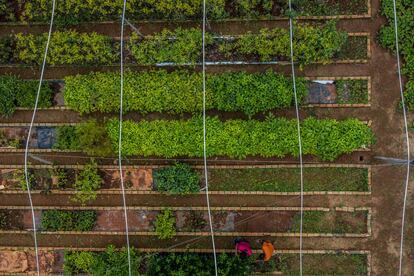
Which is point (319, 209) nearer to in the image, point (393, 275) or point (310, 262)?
point (310, 262)

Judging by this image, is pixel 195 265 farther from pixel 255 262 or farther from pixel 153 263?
pixel 255 262

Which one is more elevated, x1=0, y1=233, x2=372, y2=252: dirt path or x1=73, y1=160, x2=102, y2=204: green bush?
x1=73, y1=160, x2=102, y2=204: green bush

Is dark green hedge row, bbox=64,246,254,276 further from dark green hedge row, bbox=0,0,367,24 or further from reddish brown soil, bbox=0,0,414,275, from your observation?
dark green hedge row, bbox=0,0,367,24

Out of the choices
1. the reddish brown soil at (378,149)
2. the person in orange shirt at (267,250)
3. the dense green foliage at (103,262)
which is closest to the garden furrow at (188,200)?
the reddish brown soil at (378,149)

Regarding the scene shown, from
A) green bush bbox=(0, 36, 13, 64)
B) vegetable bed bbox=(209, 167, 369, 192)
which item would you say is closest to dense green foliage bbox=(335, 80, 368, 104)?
vegetable bed bbox=(209, 167, 369, 192)

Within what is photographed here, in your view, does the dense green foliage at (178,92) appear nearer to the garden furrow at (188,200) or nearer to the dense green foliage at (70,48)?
the dense green foliage at (70,48)

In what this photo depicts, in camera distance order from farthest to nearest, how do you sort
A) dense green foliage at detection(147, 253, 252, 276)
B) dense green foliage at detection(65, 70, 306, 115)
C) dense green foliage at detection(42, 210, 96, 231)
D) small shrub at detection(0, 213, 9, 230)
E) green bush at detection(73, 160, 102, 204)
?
small shrub at detection(0, 213, 9, 230) < dense green foliage at detection(42, 210, 96, 231) < green bush at detection(73, 160, 102, 204) < dense green foliage at detection(65, 70, 306, 115) < dense green foliage at detection(147, 253, 252, 276)

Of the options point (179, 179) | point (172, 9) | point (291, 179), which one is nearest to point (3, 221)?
point (179, 179)
